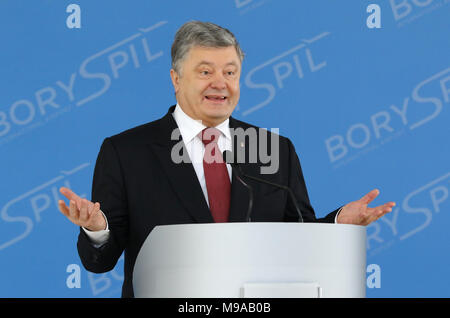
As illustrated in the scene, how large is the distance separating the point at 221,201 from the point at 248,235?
623mm

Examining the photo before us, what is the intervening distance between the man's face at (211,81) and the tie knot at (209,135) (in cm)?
3

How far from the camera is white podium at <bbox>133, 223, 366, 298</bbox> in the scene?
1.51 m

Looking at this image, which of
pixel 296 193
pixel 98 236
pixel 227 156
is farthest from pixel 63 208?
pixel 296 193

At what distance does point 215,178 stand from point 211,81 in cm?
29

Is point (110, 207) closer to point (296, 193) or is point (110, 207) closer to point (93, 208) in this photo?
point (93, 208)

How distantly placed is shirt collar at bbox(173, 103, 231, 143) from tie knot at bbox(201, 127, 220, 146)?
0.05ft

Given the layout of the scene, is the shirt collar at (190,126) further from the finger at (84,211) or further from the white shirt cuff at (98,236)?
the finger at (84,211)

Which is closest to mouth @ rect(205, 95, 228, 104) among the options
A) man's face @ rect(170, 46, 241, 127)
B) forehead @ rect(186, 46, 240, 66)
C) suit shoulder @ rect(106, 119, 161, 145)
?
man's face @ rect(170, 46, 241, 127)

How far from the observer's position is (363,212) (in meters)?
1.94

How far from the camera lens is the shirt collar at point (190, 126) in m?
2.26

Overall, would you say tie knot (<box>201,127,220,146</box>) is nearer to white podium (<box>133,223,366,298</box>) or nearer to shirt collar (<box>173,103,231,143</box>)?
shirt collar (<box>173,103,231,143</box>)
